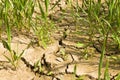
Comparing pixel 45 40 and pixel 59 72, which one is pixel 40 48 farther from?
pixel 59 72

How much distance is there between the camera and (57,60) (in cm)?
190

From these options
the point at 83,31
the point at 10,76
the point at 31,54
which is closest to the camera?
the point at 10,76

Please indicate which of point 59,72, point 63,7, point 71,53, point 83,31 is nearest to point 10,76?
point 59,72

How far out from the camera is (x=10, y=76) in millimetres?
1762

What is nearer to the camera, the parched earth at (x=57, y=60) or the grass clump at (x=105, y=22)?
the parched earth at (x=57, y=60)

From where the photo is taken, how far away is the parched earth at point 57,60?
178 centimetres

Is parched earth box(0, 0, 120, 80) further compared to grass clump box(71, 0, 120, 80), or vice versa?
grass clump box(71, 0, 120, 80)

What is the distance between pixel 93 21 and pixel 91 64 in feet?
1.67

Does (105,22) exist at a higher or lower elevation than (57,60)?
higher

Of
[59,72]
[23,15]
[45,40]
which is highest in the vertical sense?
[23,15]

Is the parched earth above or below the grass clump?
below

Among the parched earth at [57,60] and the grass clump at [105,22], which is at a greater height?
the grass clump at [105,22]

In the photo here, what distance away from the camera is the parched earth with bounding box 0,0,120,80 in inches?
70.1

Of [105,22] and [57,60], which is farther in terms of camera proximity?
[105,22]
